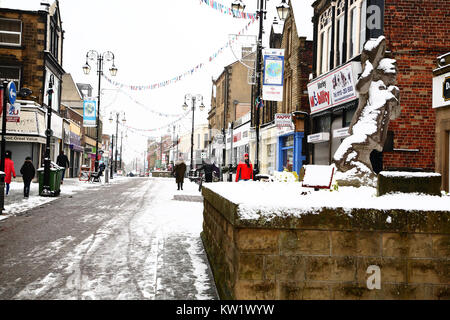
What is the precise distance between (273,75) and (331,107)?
2.90 meters

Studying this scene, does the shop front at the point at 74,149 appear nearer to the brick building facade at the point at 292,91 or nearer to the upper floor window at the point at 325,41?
the brick building facade at the point at 292,91

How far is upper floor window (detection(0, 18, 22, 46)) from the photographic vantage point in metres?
29.9

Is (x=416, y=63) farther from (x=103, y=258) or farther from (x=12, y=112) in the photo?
(x=12, y=112)

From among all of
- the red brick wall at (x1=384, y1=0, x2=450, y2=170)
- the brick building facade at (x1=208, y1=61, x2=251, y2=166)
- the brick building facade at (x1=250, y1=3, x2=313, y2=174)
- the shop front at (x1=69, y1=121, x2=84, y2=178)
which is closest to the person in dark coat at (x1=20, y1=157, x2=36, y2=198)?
the brick building facade at (x1=250, y1=3, x2=313, y2=174)

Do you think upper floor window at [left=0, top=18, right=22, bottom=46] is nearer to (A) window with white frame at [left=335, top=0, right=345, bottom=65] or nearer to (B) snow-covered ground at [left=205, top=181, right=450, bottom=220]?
(A) window with white frame at [left=335, top=0, right=345, bottom=65]

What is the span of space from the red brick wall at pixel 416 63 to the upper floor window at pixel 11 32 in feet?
82.3

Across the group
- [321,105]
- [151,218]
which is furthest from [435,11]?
[151,218]

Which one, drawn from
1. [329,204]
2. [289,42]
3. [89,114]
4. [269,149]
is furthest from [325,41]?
[89,114]

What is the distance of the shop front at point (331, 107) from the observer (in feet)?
53.6

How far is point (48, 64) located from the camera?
1243 inches

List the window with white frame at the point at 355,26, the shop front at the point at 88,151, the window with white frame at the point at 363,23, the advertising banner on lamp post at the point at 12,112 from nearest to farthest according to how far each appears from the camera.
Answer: the window with white frame at the point at 363,23 → the window with white frame at the point at 355,26 → the advertising banner on lamp post at the point at 12,112 → the shop front at the point at 88,151

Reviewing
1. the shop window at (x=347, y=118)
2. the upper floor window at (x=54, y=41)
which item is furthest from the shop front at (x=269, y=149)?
the upper floor window at (x=54, y=41)
